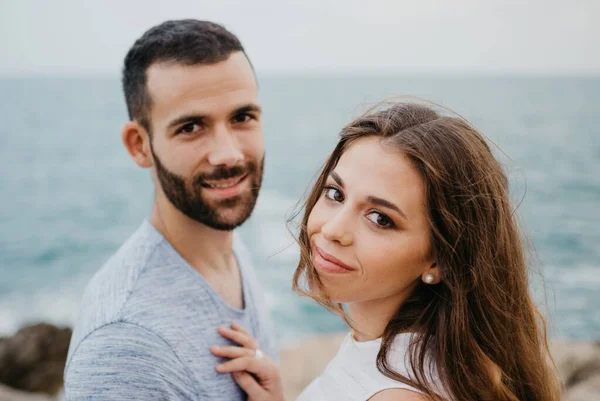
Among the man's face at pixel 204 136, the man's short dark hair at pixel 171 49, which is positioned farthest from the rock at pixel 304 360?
the man's short dark hair at pixel 171 49

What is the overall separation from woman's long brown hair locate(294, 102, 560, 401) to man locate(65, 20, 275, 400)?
737 millimetres

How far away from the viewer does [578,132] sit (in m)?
71.2

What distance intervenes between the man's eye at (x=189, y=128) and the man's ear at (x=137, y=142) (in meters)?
0.26

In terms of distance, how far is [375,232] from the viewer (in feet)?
6.69

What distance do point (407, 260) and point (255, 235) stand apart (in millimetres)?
27431

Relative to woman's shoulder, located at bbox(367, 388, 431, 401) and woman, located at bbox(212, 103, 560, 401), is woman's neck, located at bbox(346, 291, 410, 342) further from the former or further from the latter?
woman's shoulder, located at bbox(367, 388, 431, 401)

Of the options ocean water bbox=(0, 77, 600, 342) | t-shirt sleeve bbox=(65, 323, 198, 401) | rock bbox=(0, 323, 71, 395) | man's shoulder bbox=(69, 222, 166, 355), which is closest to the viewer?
t-shirt sleeve bbox=(65, 323, 198, 401)

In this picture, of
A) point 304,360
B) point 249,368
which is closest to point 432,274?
point 249,368

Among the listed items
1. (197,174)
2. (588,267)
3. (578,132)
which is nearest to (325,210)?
(197,174)

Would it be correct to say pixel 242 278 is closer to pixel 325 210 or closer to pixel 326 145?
pixel 325 210

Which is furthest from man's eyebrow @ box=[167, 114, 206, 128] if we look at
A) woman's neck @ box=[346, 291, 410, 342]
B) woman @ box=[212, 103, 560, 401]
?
woman's neck @ box=[346, 291, 410, 342]

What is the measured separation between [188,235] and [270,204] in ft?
104

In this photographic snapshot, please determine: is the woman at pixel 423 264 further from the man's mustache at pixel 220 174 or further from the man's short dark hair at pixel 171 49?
the man's short dark hair at pixel 171 49

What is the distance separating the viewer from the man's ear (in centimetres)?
311
